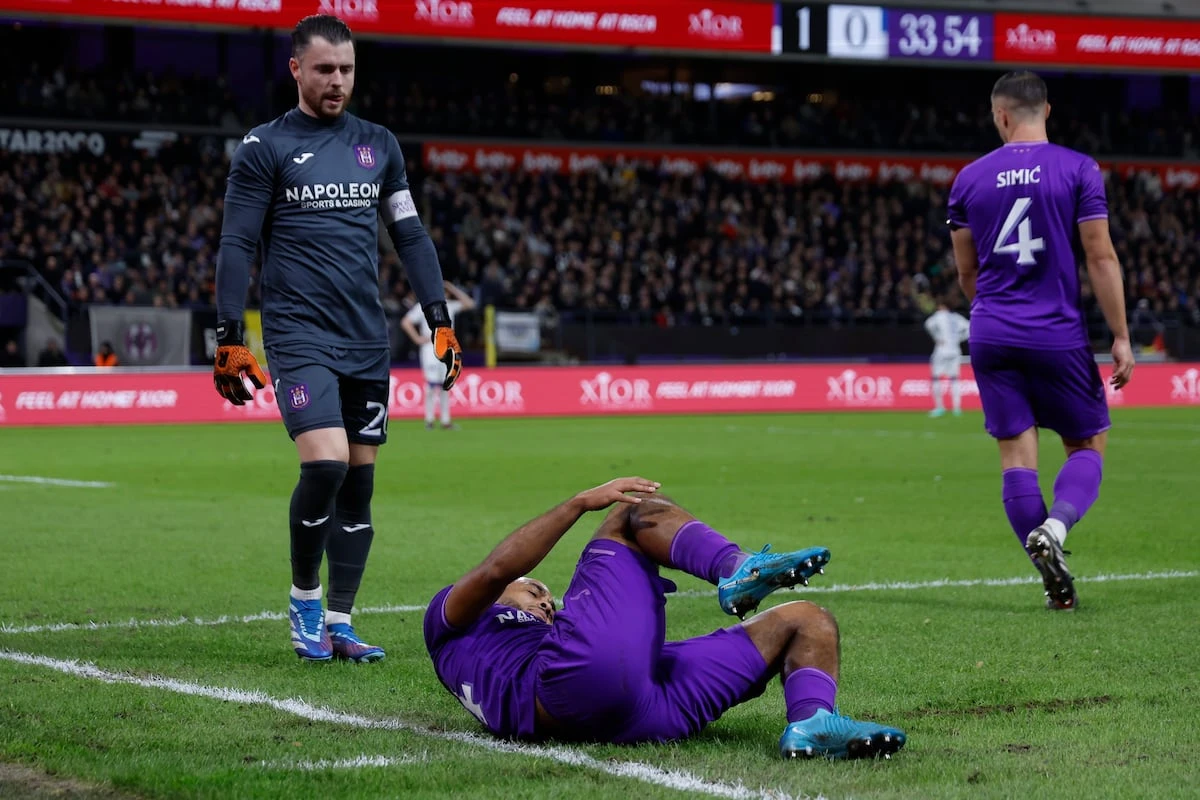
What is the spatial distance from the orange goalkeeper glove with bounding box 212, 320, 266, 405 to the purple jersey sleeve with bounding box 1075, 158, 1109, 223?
3641mm

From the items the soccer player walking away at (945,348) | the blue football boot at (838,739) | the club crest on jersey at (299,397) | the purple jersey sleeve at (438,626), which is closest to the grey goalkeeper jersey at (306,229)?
the club crest on jersey at (299,397)

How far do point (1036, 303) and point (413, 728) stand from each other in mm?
3754

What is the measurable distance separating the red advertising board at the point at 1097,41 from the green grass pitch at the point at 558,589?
2487 centimetres

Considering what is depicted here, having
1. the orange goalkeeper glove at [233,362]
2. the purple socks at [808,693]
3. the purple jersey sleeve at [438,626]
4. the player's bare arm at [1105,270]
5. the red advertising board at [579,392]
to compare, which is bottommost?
the red advertising board at [579,392]

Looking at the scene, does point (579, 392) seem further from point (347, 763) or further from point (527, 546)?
point (347, 763)

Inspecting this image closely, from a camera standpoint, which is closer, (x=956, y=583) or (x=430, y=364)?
(x=956, y=583)

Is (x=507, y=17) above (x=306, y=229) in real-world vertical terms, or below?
above

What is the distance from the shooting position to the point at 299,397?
5.85 m

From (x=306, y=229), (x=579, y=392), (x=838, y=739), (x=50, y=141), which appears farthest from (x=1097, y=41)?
(x=838, y=739)

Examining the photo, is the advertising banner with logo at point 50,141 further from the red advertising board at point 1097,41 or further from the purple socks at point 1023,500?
the purple socks at point 1023,500

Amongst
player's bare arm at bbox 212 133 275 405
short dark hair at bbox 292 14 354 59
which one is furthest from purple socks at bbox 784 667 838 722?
short dark hair at bbox 292 14 354 59

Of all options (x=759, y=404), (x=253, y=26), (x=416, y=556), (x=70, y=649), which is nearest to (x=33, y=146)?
(x=253, y=26)

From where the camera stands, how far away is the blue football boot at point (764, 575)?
4.17 meters

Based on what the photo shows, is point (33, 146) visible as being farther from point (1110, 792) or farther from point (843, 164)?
point (1110, 792)
